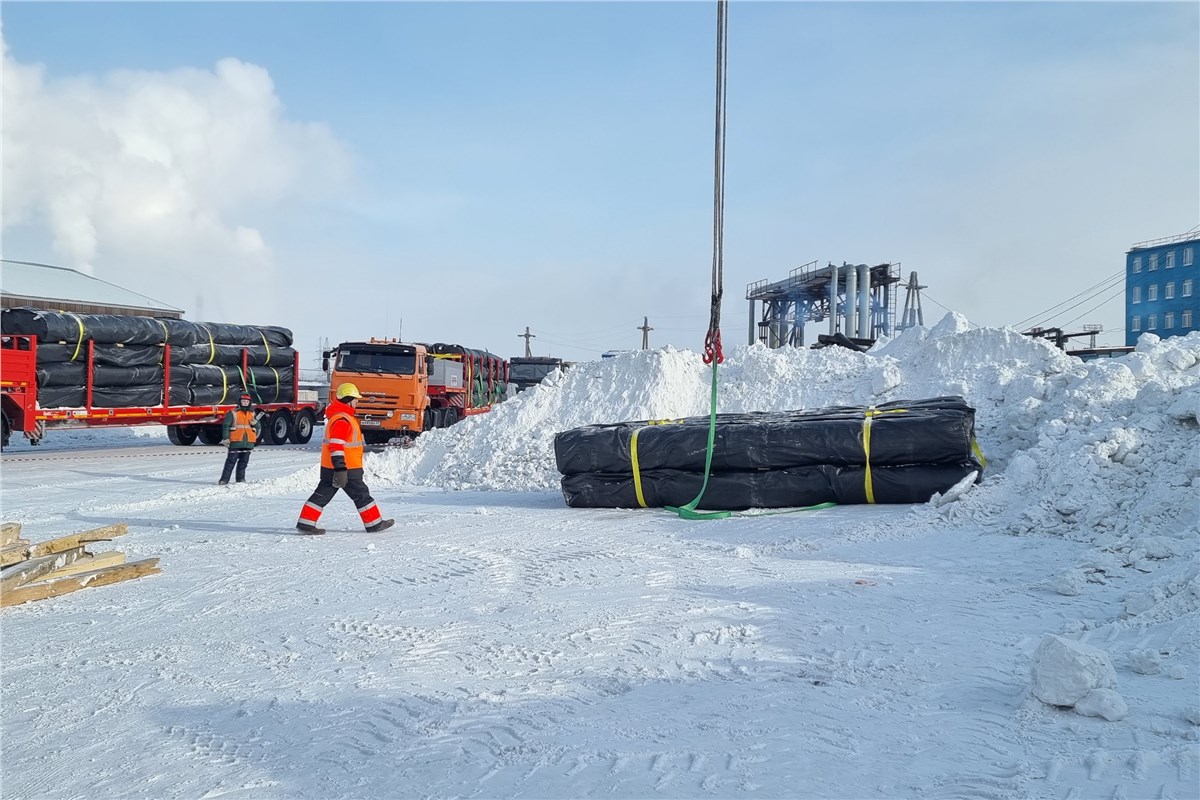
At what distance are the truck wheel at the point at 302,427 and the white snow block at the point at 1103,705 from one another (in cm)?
2085

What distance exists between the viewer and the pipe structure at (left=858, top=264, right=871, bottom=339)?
111ft

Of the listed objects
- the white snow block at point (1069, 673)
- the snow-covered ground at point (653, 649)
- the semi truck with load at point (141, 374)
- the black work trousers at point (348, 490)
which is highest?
the semi truck with load at point (141, 374)

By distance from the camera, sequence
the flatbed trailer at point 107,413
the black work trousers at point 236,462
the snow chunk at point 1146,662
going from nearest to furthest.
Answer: the snow chunk at point 1146,662 < the black work trousers at point 236,462 < the flatbed trailer at point 107,413

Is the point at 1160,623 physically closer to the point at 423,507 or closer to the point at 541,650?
the point at 541,650

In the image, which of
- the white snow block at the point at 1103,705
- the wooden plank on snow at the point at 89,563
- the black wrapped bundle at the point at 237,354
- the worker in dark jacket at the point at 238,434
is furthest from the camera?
the black wrapped bundle at the point at 237,354

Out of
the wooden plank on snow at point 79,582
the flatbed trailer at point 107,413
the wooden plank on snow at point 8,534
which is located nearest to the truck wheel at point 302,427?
the flatbed trailer at point 107,413

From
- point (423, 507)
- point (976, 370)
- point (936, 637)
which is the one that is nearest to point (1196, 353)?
point (976, 370)

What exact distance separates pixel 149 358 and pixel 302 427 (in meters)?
4.86

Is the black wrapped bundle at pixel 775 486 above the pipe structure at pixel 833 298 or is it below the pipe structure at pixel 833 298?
below

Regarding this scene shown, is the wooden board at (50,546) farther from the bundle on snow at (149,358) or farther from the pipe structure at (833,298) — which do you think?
the pipe structure at (833,298)

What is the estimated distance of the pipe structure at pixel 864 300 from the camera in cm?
3372

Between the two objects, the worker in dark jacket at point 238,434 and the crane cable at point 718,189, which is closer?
the crane cable at point 718,189

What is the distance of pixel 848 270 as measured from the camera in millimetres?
34219

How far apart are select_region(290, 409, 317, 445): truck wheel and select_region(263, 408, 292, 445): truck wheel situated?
0.30 m
